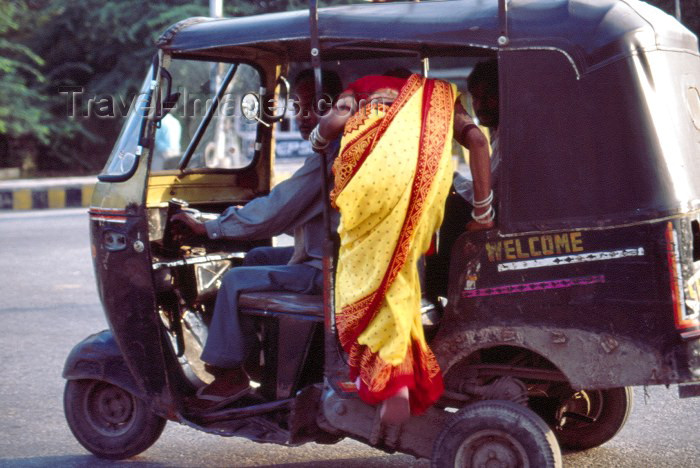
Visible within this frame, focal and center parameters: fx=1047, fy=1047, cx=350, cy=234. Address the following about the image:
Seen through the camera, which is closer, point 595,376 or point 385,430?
point 595,376

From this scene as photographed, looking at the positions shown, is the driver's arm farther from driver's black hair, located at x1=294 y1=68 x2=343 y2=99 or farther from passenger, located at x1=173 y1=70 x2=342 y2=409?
driver's black hair, located at x1=294 y1=68 x2=343 y2=99

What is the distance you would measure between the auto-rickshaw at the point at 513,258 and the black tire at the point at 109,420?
0.10 m

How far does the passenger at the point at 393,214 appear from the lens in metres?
3.57

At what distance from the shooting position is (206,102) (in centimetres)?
500

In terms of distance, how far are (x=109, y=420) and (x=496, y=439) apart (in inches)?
75.3

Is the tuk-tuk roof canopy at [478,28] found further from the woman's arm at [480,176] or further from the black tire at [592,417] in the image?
the black tire at [592,417]

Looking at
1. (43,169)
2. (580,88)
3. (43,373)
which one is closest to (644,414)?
(580,88)

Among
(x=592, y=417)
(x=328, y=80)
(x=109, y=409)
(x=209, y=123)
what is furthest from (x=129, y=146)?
(x=592, y=417)

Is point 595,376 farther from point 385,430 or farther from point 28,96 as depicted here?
point 28,96

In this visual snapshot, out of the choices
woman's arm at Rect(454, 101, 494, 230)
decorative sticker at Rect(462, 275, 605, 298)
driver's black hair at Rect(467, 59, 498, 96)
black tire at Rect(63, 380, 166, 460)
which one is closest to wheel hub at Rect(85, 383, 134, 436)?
black tire at Rect(63, 380, 166, 460)

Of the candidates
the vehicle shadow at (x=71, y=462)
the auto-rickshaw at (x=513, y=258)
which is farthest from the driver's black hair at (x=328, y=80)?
the vehicle shadow at (x=71, y=462)

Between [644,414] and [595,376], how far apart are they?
1.88 metres

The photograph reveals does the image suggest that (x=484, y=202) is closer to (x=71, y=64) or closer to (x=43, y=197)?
(x=43, y=197)

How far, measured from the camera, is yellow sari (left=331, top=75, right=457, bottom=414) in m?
3.57
